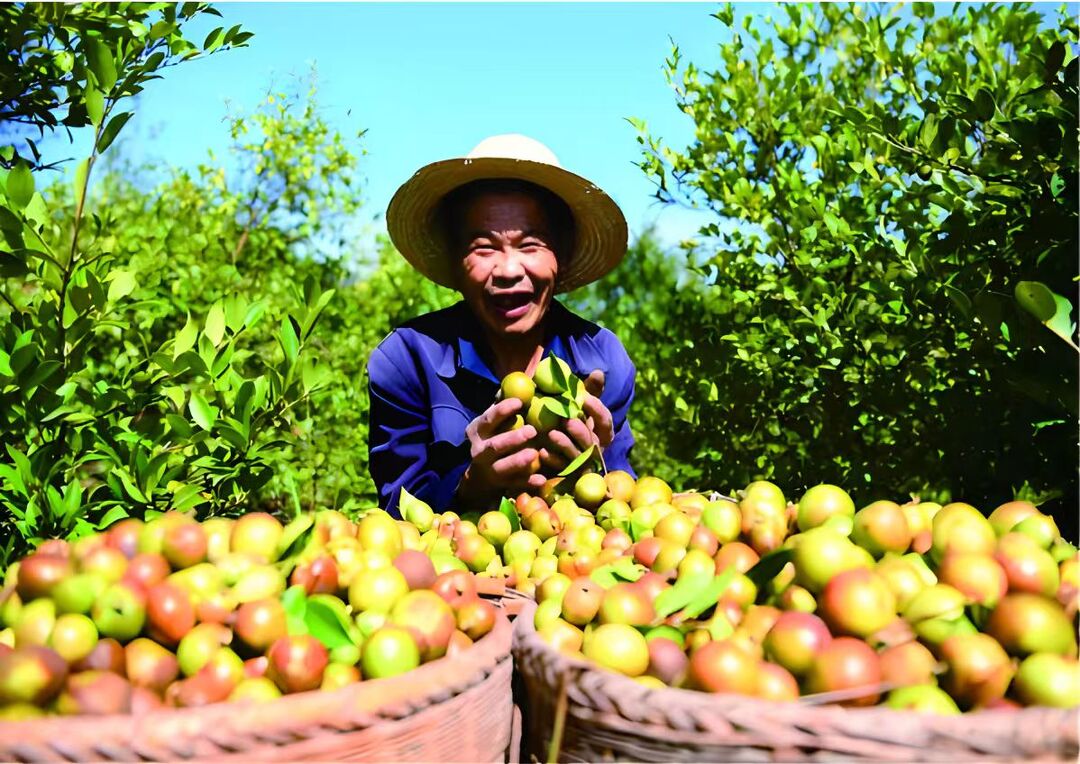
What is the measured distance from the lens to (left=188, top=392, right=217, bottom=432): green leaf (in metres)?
2.21

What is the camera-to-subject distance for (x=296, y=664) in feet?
4.16

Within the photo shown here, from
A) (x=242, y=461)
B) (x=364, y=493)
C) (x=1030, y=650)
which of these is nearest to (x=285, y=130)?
(x=364, y=493)

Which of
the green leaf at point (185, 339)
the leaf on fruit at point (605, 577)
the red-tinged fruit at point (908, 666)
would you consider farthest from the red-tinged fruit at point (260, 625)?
the green leaf at point (185, 339)

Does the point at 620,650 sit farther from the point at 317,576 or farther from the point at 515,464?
the point at 515,464

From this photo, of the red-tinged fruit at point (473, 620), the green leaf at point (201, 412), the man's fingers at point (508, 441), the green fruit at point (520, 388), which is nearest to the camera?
the red-tinged fruit at point (473, 620)

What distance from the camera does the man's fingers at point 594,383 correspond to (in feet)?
8.36

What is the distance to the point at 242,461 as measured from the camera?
2.33 m

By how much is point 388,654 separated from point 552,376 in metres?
1.25

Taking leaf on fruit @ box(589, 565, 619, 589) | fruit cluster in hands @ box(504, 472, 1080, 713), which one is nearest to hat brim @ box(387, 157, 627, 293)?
fruit cluster in hands @ box(504, 472, 1080, 713)

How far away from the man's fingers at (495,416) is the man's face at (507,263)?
18.7 inches

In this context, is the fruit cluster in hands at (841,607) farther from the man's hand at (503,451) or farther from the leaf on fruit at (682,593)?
the man's hand at (503,451)

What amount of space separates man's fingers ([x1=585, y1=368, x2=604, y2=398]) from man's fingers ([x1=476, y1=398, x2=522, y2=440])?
21 centimetres

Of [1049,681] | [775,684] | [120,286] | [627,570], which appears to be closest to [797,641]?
[775,684]

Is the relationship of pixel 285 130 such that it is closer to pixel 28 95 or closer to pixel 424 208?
pixel 424 208
